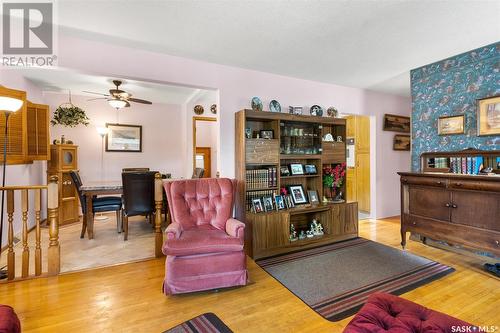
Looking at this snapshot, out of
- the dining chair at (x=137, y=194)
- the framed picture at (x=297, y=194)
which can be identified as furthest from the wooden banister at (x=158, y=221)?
the framed picture at (x=297, y=194)

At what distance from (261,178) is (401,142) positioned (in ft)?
11.4

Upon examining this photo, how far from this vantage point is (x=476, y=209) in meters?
2.63

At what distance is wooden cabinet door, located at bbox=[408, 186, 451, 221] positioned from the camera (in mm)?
2898

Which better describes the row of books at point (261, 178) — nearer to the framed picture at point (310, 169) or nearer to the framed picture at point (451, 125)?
the framed picture at point (310, 169)

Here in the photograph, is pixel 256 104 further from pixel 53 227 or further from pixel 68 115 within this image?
pixel 68 115

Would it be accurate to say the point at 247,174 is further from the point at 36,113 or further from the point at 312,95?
the point at 36,113

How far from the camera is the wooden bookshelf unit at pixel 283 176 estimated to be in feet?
10.6

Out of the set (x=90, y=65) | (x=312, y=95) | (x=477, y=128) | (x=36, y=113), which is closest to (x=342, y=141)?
(x=312, y=95)

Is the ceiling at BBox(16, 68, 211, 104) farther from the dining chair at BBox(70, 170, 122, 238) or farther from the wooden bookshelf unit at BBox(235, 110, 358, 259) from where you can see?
the wooden bookshelf unit at BBox(235, 110, 358, 259)

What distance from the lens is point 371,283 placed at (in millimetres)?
2477

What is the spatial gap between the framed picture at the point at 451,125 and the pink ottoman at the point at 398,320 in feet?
9.78

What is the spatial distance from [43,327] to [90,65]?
8.28ft

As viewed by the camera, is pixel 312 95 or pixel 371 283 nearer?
pixel 371 283

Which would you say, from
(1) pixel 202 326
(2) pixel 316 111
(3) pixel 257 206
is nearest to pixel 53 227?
(1) pixel 202 326
